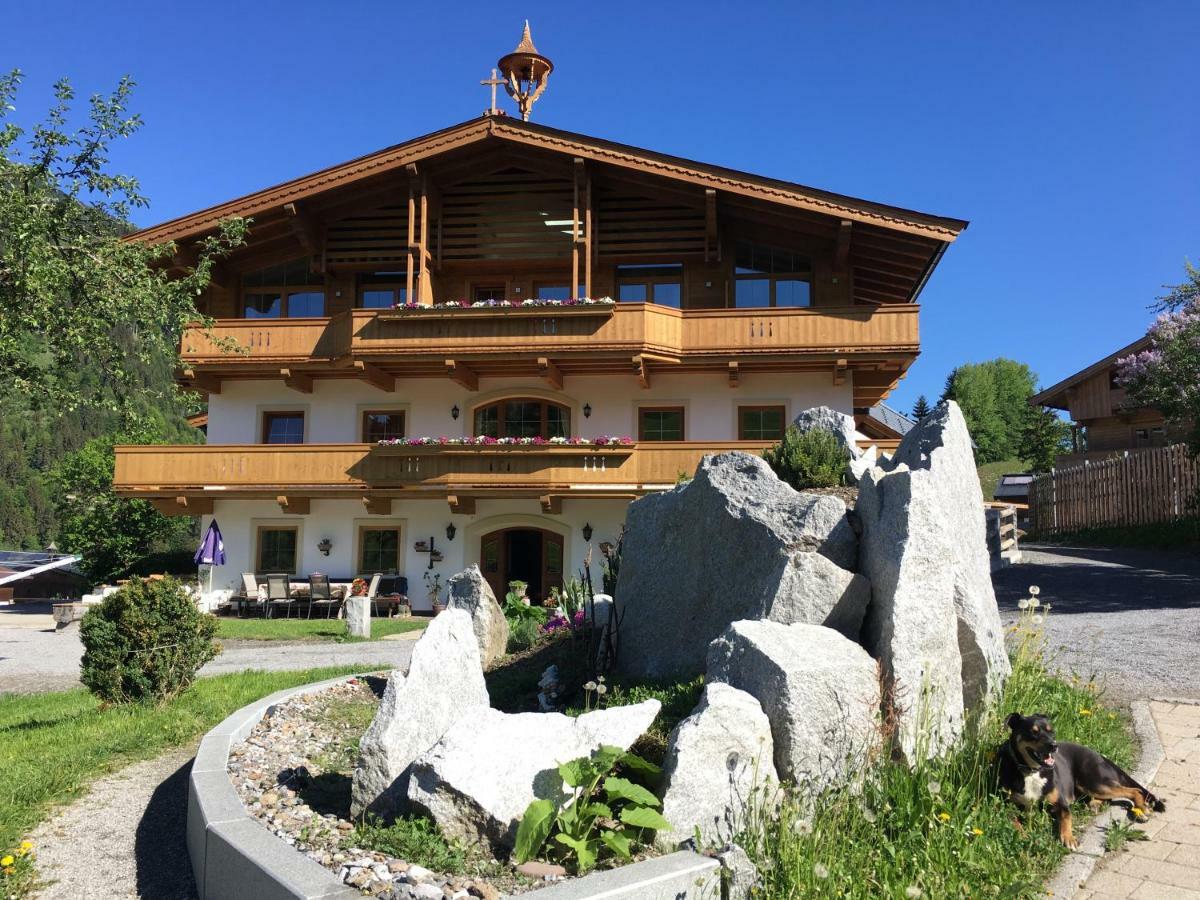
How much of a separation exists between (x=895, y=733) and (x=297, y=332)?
19.7 m

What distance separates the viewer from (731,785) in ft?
13.6

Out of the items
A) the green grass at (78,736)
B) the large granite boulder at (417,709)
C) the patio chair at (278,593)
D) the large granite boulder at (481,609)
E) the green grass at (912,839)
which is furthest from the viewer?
the patio chair at (278,593)

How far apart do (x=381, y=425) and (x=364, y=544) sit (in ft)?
9.96

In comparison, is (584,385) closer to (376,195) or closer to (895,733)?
(376,195)

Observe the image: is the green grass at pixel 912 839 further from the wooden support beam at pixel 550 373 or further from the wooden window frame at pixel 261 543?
the wooden window frame at pixel 261 543

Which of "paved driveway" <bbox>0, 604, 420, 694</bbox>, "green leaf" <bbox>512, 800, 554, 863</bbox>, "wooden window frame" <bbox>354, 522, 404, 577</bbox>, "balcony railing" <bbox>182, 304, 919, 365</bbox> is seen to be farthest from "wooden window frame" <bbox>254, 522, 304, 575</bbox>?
"green leaf" <bbox>512, 800, 554, 863</bbox>

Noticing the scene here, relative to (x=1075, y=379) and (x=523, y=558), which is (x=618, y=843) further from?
(x=1075, y=379)

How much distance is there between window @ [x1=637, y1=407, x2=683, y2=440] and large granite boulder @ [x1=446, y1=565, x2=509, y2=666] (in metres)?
12.9

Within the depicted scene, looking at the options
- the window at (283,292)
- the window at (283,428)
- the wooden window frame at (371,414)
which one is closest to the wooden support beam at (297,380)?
the window at (283,428)

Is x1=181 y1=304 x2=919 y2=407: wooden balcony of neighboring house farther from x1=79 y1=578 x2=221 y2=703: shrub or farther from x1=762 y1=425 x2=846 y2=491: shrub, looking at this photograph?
x1=79 y1=578 x2=221 y2=703: shrub

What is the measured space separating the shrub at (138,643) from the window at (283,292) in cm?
1642

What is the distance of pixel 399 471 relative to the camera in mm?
20672

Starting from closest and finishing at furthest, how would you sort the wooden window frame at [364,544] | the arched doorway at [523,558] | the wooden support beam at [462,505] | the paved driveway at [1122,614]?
the paved driveway at [1122,614], the wooden support beam at [462,505], the arched doorway at [523,558], the wooden window frame at [364,544]

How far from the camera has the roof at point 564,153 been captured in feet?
65.5
